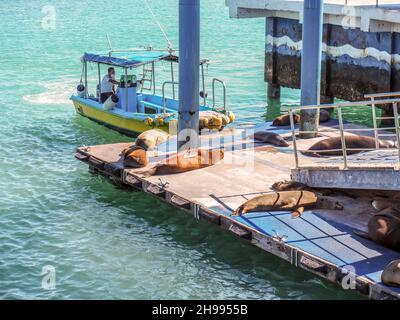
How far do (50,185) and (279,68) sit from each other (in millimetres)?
11036

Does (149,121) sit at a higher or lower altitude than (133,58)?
lower

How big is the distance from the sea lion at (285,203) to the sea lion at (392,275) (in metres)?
2.79

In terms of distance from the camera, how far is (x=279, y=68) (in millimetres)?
26812

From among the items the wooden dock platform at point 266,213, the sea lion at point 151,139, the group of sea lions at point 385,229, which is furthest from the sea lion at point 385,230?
the sea lion at point 151,139

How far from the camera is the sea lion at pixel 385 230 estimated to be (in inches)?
471

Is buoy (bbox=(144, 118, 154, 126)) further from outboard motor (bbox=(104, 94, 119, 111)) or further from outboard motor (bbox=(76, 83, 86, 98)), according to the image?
outboard motor (bbox=(76, 83, 86, 98))

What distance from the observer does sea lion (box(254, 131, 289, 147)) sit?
58.7 ft

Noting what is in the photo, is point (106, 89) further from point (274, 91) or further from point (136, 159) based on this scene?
point (136, 159)

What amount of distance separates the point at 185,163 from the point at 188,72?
6.73 ft

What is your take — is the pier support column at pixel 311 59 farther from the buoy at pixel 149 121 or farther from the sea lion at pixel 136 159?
the buoy at pixel 149 121

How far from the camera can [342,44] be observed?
78.3ft

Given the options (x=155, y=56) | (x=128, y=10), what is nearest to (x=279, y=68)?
(x=155, y=56)

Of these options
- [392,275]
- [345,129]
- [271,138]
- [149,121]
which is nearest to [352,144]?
[345,129]
